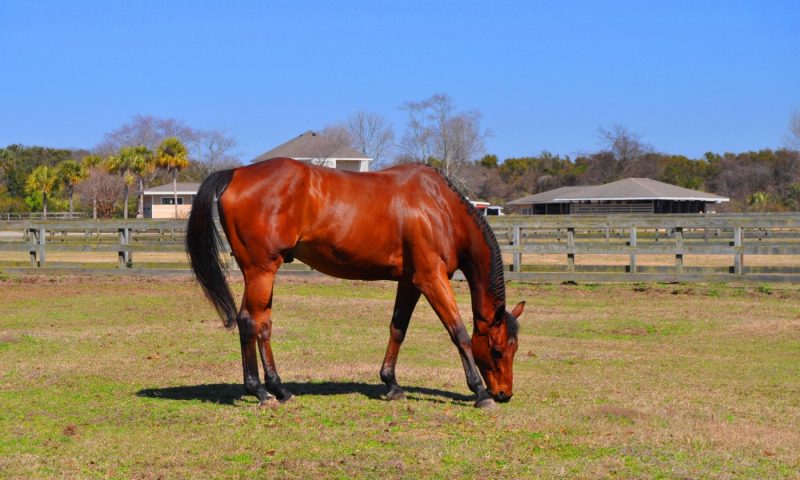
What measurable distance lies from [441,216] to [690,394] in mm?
2649

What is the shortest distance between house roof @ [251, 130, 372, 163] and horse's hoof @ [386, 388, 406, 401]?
70.9 m

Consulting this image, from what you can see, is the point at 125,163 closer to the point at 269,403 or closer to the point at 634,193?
the point at 634,193

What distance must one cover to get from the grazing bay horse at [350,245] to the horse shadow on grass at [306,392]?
0.93 ft

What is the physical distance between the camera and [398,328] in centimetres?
834

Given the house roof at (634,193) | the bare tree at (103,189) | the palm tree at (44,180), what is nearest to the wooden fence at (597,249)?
the house roof at (634,193)

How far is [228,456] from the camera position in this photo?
5.88 metres

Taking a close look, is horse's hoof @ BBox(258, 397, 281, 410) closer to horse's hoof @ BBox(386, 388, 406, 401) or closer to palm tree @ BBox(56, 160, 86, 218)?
horse's hoof @ BBox(386, 388, 406, 401)

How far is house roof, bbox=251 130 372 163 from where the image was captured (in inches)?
3115

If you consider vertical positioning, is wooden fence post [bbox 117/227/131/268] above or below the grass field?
above

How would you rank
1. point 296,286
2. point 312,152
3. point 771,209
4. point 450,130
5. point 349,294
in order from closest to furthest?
point 349,294
point 296,286
point 771,209
point 312,152
point 450,130

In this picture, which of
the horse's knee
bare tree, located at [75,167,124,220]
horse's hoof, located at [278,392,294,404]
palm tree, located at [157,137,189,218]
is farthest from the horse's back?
bare tree, located at [75,167,124,220]

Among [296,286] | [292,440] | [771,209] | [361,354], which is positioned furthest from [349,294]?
[771,209]

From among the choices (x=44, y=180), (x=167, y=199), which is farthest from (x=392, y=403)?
(x=167, y=199)

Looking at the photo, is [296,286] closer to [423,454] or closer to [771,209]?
[423,454]
